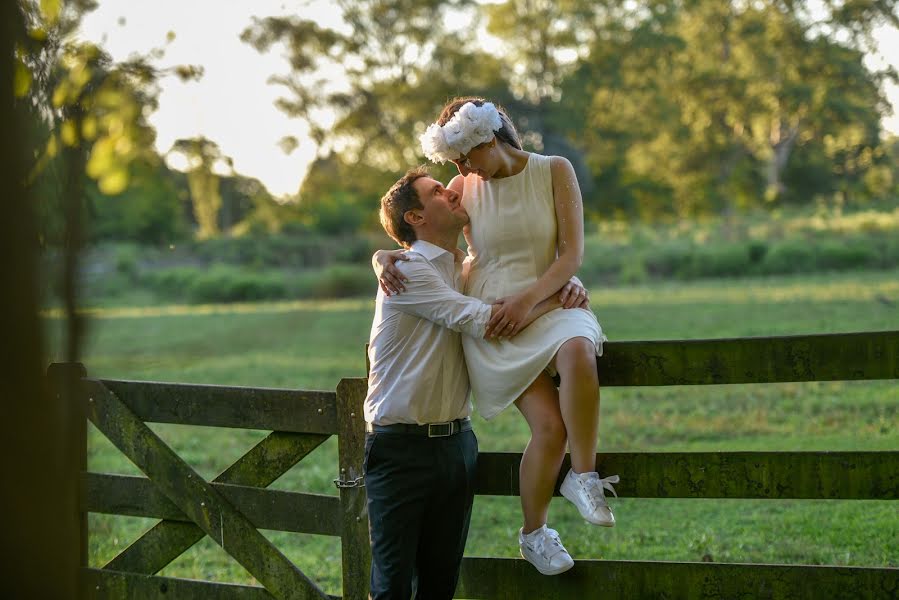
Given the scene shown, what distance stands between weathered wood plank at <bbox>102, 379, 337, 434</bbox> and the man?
0.36m

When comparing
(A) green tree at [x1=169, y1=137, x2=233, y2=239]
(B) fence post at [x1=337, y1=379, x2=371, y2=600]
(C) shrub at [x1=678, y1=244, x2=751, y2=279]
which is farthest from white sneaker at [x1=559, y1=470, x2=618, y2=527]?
(A) green tree at [x1=169, y1=137, x2=233, y2=239]

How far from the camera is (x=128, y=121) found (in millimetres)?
3783

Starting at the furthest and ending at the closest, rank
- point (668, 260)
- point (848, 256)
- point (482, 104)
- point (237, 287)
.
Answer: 1. point (237, 287)
2. point (668, 260)
3. point (848, 256)
4. point (482, 104)

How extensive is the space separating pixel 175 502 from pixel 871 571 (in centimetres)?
264

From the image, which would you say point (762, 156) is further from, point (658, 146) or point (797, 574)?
point (797, 574)

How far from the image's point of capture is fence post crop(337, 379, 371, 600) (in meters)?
4.39

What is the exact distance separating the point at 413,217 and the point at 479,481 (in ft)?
3.27

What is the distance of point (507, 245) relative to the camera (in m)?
4.41

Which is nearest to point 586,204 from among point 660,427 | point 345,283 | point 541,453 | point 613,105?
point 613,105

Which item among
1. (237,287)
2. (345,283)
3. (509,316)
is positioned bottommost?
(237,287)

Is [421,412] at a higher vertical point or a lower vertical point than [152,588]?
higher

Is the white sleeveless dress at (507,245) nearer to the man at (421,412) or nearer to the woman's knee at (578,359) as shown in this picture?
the man at (421,412)

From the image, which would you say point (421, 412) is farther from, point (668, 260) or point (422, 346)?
point (668, 260)

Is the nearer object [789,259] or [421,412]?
[421,412]
